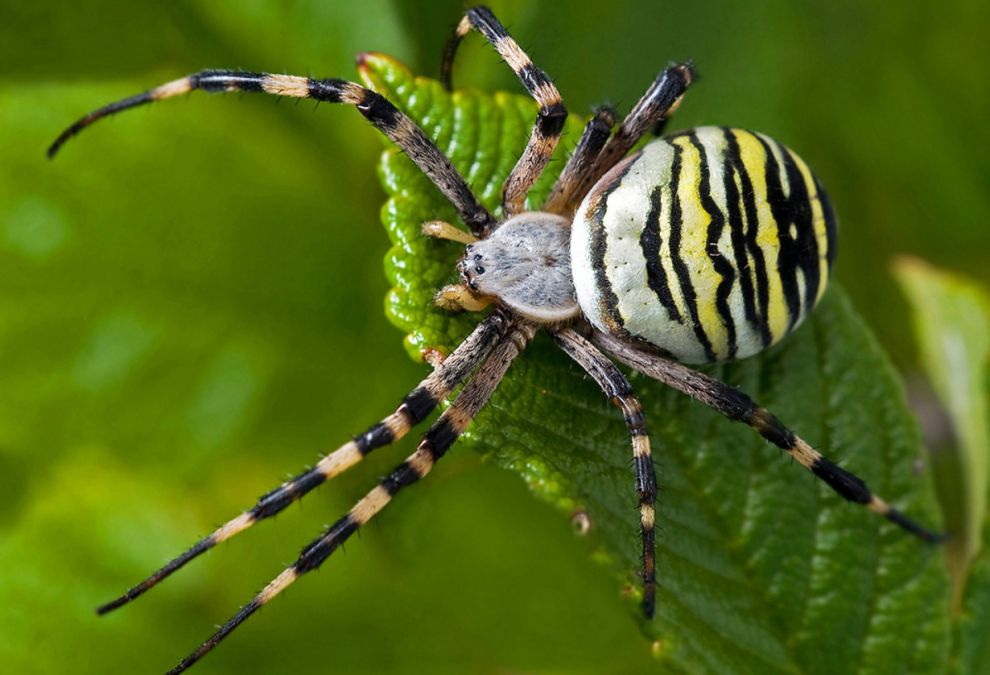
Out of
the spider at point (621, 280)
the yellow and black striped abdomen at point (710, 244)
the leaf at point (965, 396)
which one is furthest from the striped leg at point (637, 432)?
the leaf at point (965, 396)

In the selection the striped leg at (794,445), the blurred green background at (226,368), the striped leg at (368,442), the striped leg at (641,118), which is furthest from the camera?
the blurred green background at (226,368)

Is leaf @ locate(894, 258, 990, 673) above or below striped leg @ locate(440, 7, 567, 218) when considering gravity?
below

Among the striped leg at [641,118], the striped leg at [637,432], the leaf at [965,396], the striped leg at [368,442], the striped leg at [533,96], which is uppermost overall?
the striped leg at [533,96]

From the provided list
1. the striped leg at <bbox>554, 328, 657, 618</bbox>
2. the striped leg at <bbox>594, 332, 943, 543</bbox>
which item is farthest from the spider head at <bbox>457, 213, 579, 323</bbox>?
the striped leg at <bbox>594, 332, 943, 543</bbox>

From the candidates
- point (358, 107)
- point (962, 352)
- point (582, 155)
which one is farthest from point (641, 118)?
point (962, 352)

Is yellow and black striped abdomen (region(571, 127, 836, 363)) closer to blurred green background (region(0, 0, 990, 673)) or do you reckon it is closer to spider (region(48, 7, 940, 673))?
spider (region(48, 7, 940, 673))

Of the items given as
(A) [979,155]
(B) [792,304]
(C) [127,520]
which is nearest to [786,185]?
(B) [792,304]

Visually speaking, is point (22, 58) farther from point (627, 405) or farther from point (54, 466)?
point (627, 405)

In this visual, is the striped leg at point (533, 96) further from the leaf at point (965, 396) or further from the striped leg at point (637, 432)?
the leaf at point (965, 396)
